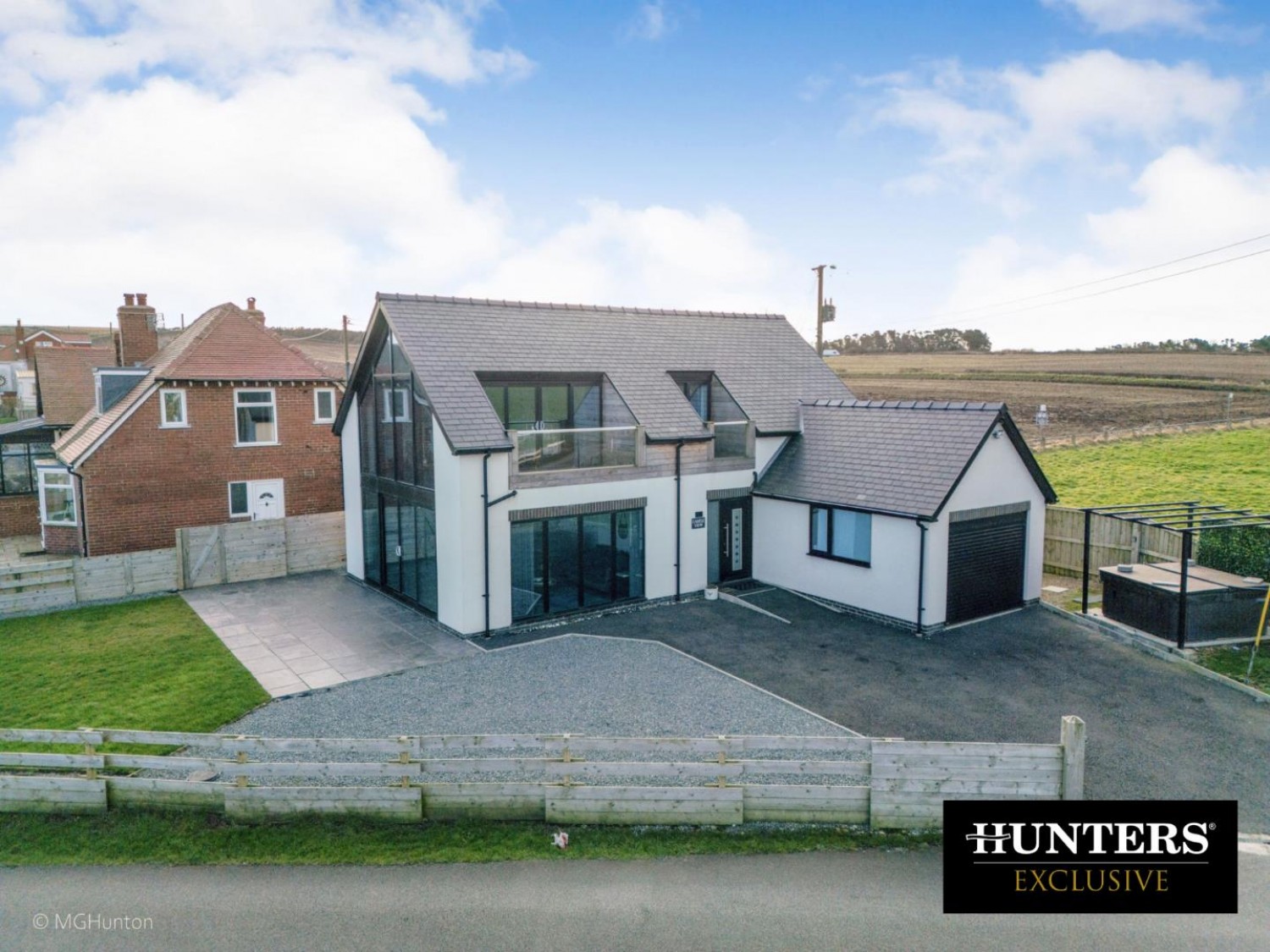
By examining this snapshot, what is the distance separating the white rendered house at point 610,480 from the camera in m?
16.7

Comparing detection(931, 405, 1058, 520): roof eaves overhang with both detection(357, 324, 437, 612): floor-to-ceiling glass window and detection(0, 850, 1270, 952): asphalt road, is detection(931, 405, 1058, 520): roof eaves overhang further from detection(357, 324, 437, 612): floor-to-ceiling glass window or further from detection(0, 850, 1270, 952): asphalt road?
detection(357, 324, 437, 612): floor-to-ceiling glass window

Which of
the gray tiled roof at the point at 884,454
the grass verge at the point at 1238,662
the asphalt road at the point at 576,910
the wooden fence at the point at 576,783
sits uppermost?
the gray tiled roof at the point at 884,454

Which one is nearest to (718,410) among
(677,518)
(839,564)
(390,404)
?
(677,518)

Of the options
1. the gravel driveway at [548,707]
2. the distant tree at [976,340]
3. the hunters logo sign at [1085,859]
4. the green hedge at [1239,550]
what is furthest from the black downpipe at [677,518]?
the distant tree at [976,340]

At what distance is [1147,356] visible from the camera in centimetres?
7012

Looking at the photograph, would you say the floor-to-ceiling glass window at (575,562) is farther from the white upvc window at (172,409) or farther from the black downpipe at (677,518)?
the white upvc window at (172,409)

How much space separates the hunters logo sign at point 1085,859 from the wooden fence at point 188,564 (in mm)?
18414

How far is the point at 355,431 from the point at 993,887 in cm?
1736

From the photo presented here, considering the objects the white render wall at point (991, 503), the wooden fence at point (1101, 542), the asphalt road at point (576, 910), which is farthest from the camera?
the wooden fence at point (1101, 542)

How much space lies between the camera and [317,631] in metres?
17.2

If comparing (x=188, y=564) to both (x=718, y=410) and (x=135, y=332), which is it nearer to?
(x=135, y=332)

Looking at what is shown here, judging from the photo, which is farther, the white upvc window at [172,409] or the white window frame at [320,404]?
the white window frame at [320,404]

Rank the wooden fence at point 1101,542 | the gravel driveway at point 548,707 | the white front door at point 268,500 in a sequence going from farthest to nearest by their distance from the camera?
the white front door at point 268,500
the wooden fence at point 1101,542
the gravel driveway at point 548,707

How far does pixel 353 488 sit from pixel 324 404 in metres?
6.60
